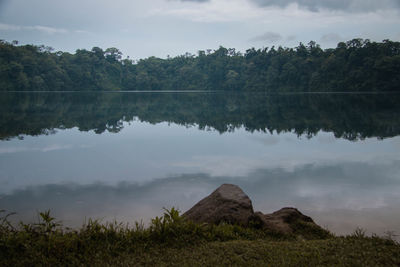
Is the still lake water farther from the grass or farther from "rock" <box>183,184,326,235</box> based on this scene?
the grass

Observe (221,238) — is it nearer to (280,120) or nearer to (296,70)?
(280,120)

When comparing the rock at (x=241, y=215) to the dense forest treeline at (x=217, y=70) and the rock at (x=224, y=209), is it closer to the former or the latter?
the rock at (x=224, y=209)

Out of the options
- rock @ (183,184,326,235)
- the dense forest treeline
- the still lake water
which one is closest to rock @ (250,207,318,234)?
rock @ (183,184,326,235)

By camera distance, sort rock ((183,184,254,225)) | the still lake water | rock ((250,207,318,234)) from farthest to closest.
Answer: the still lake water, rock ((183,184,254,225)), rock ((250,207,318,234))

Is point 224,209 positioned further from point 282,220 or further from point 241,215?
point 282,220

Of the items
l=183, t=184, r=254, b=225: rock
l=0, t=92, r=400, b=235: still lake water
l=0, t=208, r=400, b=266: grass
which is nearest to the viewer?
l=0, t=208, r=400, b=266: grass

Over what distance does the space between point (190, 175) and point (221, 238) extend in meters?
4.19

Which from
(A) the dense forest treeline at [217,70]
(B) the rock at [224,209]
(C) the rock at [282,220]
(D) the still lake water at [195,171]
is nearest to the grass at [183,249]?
(C) the rock at [282,220]

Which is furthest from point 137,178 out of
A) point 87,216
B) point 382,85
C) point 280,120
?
point 382,85

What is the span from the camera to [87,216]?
5.88 m

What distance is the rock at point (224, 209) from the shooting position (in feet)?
16.4

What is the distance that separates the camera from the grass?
3656mm

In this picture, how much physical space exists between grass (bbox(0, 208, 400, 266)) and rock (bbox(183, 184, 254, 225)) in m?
0.41

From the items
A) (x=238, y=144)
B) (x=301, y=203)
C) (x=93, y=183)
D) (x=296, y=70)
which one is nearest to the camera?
(x=301, y=203)
